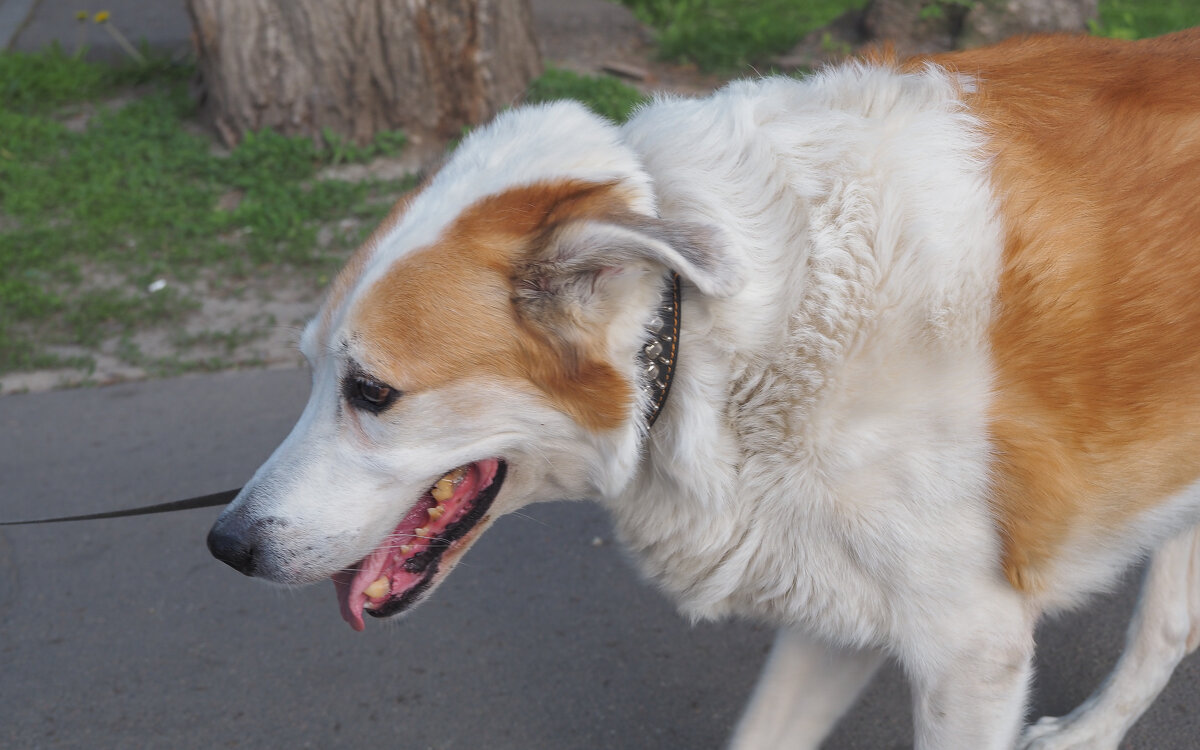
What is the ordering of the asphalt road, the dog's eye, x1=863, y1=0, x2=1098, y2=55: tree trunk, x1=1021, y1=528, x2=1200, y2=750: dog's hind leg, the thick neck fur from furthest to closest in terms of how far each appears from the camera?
x1=863, y1=0, x2=1098, y2=55: tree trunk
the asphalt road
x1=1021, y1=528, x2=1200, y2=750: dog's hind leg
the dog's eye
the thick neck fur

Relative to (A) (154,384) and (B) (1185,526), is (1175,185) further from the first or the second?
(A) (154,384)

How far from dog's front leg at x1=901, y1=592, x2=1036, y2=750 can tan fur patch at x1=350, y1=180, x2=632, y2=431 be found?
30.4 inches

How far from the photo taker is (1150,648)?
8.84 feet

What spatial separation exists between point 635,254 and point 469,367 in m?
0.43

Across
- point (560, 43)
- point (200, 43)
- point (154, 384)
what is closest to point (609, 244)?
point (154, 384)

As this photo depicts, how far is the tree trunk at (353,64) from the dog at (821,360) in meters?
4.06

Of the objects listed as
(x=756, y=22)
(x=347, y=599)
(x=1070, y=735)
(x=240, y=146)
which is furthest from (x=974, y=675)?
(x=756, y=22)

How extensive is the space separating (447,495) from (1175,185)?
159 cm

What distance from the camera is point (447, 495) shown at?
2.27m

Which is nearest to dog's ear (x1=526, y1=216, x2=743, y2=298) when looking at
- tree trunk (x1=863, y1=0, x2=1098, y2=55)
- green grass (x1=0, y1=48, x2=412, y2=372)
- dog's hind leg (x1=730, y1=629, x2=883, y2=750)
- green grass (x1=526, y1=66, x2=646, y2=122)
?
dog's hind leg (x1=730, y1=629, x2=883, y2=750)

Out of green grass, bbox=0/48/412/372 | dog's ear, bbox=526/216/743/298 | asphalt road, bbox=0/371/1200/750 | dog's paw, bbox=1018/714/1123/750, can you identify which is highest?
dog's ear, bbox=526/216/743/298

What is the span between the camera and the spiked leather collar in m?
2.04

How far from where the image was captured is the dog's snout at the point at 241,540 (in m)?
2.21

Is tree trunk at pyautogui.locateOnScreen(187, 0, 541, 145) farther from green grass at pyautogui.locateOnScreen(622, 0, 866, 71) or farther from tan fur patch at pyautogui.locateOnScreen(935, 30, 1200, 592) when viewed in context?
tan fur patch at pyautogui.locateOnScreen(935, 30, 1200, 592)
